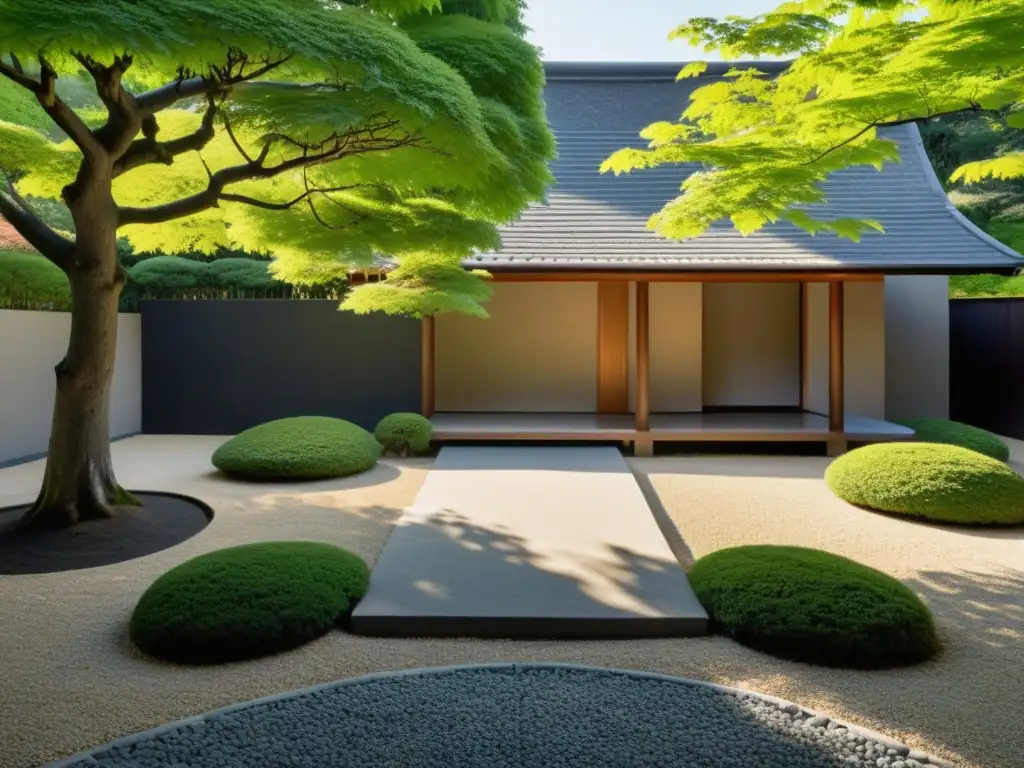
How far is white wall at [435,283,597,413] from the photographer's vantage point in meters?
11.5

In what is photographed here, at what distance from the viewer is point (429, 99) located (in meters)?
4.08

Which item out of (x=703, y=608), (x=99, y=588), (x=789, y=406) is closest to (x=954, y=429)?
(x=789, y=406)

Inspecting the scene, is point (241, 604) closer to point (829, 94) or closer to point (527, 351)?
point (829, 94)

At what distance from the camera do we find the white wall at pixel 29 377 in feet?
29.5

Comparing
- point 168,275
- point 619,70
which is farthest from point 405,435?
point 619,70

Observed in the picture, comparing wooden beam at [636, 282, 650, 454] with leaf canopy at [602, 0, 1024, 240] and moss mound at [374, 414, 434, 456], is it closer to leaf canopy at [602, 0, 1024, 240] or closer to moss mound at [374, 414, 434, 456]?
moss mound at [374, 414, 434, 456]

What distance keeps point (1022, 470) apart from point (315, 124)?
306 inches

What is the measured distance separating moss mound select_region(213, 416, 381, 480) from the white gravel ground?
1.15m

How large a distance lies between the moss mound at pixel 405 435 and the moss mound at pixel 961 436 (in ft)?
18.9

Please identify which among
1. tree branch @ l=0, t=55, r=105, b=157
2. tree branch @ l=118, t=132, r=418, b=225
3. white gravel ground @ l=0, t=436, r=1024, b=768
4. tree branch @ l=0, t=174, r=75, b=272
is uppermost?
tree branch @ l=0, t=55, r=105, b=157

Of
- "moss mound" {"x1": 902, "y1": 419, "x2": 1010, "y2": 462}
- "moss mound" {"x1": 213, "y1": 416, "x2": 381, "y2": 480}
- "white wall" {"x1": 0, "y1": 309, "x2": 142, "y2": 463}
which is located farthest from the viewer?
"white wall" {"x1": 0, "y1": 309, "x2": 142, "y2": 463}

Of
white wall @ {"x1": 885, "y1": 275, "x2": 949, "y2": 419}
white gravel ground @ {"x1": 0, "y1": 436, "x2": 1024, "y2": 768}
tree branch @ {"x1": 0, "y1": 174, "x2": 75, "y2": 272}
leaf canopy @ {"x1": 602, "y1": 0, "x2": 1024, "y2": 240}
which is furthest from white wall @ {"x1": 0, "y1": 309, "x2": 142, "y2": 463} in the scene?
white wall @ {"x1": 885, "y1": 275, "x2": 949, "y2": 419}

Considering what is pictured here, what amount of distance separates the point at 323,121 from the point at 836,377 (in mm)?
7211

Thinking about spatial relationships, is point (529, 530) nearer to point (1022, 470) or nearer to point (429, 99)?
point (429, 99)
